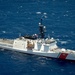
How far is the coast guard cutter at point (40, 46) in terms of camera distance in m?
158

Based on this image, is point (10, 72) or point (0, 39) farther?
point (0, 39)

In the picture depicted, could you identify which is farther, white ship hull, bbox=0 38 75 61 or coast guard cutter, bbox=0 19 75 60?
coast guard cutter, bbox=0 19 75 60

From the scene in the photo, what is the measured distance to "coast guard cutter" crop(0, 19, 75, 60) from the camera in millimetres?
157750

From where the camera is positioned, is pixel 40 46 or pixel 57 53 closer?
pixel 57 53

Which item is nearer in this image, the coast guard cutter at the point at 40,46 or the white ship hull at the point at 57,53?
the white ship hull at the point at 57,53

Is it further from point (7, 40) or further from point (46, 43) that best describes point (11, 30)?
point (46, 43)

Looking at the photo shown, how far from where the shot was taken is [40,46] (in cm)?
16188

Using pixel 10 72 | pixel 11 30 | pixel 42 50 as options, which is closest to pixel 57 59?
pixel 42 50

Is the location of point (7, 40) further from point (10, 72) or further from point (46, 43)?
point (10, 72)

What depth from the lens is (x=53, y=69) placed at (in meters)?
147

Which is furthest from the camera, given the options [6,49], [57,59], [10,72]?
[6,49]

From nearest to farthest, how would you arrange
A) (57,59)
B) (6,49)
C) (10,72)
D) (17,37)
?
(10,72) < (57,59) < (6,49) < (17,37)

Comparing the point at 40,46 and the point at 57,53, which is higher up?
the point at 40,46

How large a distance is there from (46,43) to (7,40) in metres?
20.7
